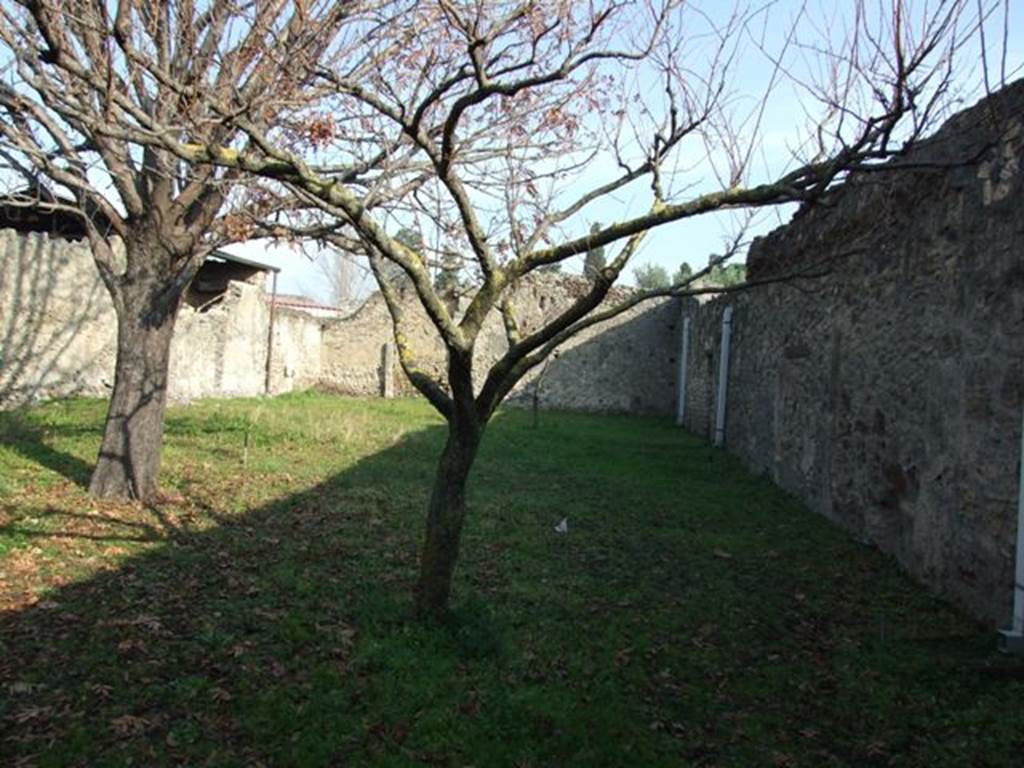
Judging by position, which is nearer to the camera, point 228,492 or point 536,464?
point 228,492

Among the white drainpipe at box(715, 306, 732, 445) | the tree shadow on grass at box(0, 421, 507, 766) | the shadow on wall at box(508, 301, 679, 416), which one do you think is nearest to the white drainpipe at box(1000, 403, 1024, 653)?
the tree shadow on grass at box(0, 421, 507, 766)

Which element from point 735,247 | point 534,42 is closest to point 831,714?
point 735,247

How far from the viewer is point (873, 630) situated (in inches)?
178

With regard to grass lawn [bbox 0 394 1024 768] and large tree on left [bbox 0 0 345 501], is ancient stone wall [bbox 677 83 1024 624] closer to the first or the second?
grass lawn [bbox 0 394 1024 768]

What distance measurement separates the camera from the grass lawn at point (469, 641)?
3.08 meters

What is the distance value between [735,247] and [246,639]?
322cm

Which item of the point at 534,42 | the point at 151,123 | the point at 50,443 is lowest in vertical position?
the point at 50,443

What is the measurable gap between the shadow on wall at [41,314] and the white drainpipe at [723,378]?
9.88m

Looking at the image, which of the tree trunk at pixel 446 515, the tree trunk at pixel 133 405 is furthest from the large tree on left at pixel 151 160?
the tree trunk at pixel 446 515

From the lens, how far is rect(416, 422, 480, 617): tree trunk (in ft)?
13.1

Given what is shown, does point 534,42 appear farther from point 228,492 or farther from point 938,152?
point 228,492

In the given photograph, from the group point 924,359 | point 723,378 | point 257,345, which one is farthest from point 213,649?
point 257,345

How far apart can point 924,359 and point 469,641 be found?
372 cm

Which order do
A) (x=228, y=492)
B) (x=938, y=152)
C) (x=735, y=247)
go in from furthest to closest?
(x=228, y=492) < (x=938, y=152) < (x=735, y=247)
